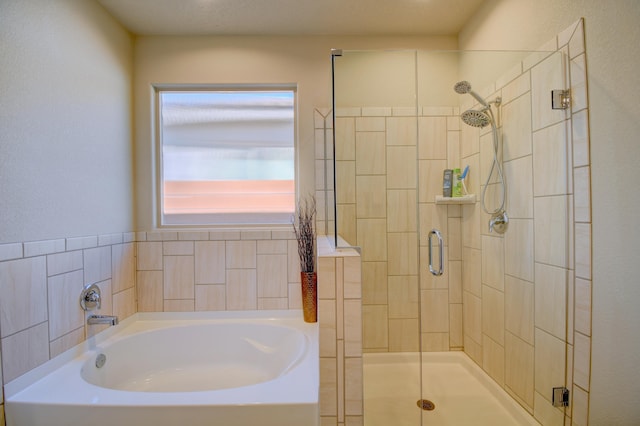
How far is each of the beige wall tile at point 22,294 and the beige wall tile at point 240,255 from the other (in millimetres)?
972

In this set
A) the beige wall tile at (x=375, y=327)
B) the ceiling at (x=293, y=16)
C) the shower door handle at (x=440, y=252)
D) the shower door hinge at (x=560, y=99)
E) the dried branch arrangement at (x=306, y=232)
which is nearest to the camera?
the shower door hinge at (x=560, y=99)

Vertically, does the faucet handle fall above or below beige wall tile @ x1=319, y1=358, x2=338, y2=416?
above

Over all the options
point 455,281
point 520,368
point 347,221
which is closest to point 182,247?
point 347,221

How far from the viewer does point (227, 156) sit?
223cm

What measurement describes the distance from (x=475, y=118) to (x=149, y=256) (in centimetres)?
232

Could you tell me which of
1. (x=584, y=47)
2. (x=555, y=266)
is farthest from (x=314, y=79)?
(x=555, y=266)

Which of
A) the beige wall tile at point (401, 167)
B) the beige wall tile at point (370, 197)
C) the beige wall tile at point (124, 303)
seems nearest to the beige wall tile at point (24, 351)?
the beige wall tile at point (124, 303)

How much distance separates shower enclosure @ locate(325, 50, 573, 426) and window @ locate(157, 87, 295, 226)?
0.58m

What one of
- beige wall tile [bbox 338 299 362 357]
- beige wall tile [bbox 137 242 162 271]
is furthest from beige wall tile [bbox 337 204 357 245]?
beige wall tile [bbox 137 242 162 271]

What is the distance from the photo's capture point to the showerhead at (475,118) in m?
1.66

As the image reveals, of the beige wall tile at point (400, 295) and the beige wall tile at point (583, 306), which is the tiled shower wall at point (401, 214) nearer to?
the beige wall tile at point (400, 295)

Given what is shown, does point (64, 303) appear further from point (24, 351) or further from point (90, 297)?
point (24, 351)

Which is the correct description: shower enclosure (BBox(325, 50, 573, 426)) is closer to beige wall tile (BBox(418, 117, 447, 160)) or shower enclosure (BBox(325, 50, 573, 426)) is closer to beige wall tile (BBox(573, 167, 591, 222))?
beige wall tile (BBox(418, 117, 447, 160))

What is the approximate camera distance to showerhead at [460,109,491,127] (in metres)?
1.66
